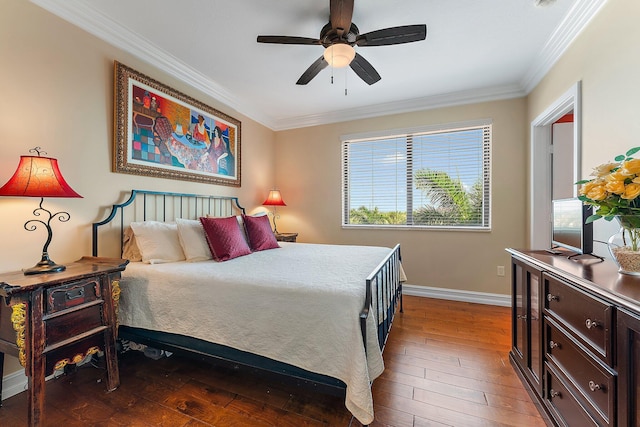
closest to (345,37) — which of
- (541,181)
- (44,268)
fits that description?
(44,268)

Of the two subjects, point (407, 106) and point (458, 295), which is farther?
point (407, 106)

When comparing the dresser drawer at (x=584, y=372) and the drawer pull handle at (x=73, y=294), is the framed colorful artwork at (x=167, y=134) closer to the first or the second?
the drawer pull handle at (x=73, y=294)

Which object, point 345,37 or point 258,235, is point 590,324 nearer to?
point 345,37

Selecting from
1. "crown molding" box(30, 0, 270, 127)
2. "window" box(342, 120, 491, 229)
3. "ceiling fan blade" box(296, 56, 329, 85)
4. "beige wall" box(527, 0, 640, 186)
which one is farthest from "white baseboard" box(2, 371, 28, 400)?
"beige wall" box(527, 0, 640, 186)

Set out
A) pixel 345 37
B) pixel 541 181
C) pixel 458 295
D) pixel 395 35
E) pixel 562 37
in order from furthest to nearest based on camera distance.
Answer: pixel 458 295 → pixel 541 181 → pixel 562 37 → pixel 345 37 → pixel 395 35

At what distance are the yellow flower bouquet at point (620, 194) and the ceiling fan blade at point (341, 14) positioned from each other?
1.64 meters

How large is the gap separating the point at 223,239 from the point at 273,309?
3.60ft

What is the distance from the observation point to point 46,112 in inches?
72.4

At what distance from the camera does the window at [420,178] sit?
345cm

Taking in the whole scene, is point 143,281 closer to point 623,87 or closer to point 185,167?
point 185,167

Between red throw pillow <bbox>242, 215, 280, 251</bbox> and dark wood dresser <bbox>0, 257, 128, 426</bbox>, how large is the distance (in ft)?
4.09

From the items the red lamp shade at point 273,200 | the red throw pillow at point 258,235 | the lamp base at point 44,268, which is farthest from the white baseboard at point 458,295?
the lamp base at point 44,268

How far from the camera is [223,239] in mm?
2400

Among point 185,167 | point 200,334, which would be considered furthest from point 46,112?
point 200,334
